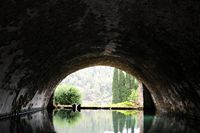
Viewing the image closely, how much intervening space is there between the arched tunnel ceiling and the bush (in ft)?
44.5

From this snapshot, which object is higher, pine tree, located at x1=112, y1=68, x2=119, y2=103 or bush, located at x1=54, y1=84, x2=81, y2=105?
pine tree, located at x1=112, y1=68, x2=119, y2=103

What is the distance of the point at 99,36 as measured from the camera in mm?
9977

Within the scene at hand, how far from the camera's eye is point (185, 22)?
22.6 feet

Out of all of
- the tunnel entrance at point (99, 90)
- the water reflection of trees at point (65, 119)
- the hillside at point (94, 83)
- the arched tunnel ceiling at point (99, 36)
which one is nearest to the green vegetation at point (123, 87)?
the tunnel entrance at point (99, 90)

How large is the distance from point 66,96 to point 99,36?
17.3 m

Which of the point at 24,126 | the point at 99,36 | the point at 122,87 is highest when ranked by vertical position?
the point at 122,87

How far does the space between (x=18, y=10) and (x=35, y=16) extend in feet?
2.00

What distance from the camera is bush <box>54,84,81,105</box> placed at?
26625 millimetres

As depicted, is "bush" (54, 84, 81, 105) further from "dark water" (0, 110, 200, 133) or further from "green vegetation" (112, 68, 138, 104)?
"dark water" (0, 110, 200, 133)

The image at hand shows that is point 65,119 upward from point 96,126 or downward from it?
upward

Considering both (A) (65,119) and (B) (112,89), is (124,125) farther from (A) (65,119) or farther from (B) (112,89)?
(B) (112,89)

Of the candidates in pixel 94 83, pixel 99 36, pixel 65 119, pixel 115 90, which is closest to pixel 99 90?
pixel 94 83

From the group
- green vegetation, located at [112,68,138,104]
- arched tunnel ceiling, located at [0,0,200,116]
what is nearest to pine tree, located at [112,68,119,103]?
green vegetation, located at [112,68,138,104]

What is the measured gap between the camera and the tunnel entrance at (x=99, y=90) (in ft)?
87.1
